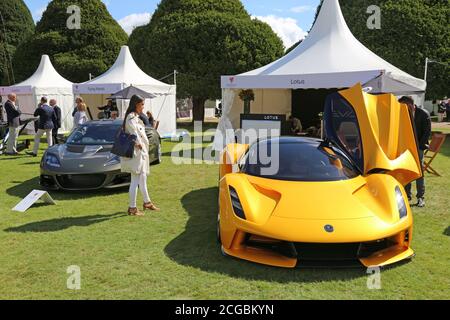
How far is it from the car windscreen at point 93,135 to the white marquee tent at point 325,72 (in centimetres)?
494

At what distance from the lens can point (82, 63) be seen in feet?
102

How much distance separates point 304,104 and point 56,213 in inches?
550

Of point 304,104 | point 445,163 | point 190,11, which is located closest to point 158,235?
point 445,163

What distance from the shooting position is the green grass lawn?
3600 mm

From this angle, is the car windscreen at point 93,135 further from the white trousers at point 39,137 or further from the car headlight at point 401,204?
the car headlight at point 401,204

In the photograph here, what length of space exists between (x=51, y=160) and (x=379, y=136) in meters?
5.69

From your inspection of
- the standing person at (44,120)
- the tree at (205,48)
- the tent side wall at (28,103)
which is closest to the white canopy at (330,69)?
the standing person at (44,120)

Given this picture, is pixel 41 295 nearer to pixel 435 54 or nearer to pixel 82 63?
pixel 435 54

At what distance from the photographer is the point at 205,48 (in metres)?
27.5

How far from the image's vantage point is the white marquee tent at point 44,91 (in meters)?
19.5

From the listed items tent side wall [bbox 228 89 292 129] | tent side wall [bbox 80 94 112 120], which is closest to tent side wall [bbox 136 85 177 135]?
tent side wall [bbox 228 89 292 129]

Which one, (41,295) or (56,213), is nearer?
(41,295)

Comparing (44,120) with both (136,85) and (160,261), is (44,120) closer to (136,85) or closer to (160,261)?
(136,85)

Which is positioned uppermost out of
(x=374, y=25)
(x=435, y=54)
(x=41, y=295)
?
(x=374, y=25)
